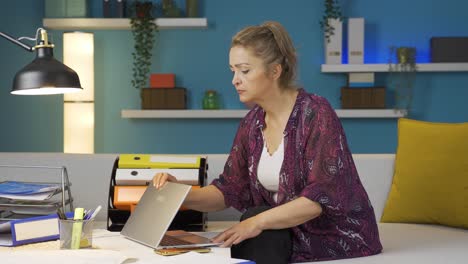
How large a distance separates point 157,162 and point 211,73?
271 cm

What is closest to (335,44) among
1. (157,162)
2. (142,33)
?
(142,33)

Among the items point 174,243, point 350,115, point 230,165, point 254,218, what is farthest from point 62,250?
point 350,115

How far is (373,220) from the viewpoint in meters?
2.34

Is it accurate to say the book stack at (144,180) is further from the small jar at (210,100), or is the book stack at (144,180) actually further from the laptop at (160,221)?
the small jar at (210,100)

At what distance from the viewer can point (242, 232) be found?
209 centimetres

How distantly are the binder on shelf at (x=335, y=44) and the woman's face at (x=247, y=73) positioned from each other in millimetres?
2903

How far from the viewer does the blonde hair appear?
2.33 metres

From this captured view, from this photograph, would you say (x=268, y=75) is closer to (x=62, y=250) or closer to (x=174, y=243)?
(x=174, y=243)

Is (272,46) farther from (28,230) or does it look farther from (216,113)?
(216,113)

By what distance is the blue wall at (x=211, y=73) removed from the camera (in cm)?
530

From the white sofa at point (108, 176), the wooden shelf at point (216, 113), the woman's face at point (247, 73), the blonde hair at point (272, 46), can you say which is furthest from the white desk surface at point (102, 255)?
the wooden shelf at point (216, 113)

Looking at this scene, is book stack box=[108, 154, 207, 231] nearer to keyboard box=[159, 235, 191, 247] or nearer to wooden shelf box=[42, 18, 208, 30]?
keyboard box=[159, 235, 191, 247]

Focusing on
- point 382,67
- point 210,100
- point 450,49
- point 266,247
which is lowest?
point 266,247

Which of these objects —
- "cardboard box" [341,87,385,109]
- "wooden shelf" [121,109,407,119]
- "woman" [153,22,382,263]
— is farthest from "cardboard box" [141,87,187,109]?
"woman" [153,22,382,263]
